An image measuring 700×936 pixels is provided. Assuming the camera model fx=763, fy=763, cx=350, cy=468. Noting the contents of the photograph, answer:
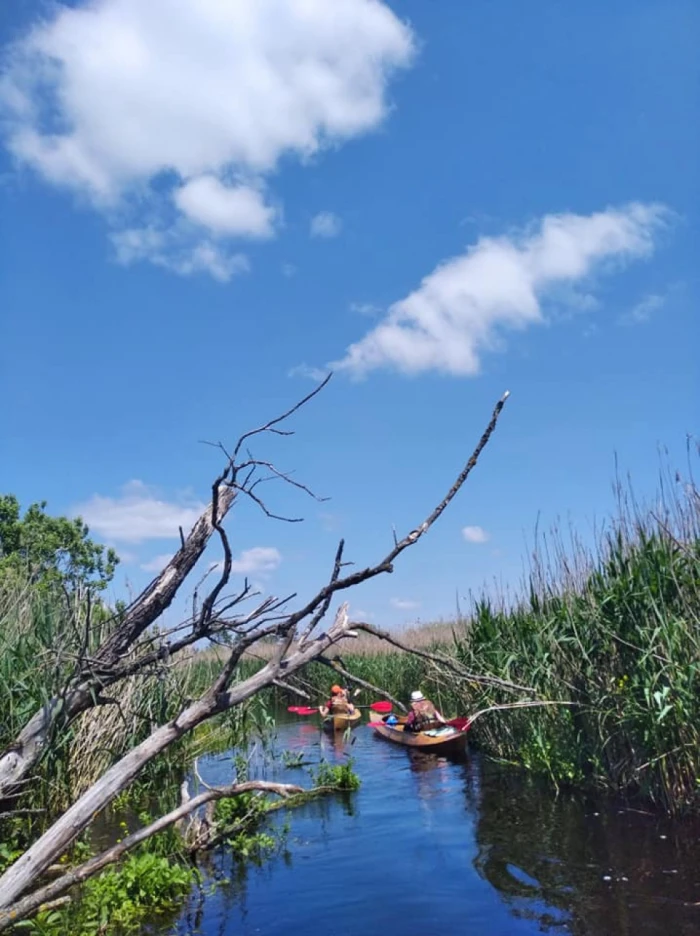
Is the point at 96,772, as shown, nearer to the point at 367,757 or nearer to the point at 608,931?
the point at 608,931

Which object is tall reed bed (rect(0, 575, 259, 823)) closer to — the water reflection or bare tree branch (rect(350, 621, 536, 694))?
bare tree branch (rect(350, 621, 536, 694))

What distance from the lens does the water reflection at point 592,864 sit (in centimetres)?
640

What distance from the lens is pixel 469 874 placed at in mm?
7957

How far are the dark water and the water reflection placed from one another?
18 millimetres

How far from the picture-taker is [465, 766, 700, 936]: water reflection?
6398mm

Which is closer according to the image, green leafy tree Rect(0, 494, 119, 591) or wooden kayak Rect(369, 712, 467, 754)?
wooden kayak Rect(369, 712, 467, 754)

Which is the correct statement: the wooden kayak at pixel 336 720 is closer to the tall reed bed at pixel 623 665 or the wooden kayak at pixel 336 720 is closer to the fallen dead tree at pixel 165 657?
the tall reed bed at pixel 623 665

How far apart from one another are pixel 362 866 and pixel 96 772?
11.3 ft

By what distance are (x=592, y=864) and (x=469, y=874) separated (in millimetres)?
1251

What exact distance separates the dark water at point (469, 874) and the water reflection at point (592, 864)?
A: 0.02 metres

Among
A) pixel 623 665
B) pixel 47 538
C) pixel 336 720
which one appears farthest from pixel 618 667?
pixel 47 538

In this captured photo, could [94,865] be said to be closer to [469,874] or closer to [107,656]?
[107,656]

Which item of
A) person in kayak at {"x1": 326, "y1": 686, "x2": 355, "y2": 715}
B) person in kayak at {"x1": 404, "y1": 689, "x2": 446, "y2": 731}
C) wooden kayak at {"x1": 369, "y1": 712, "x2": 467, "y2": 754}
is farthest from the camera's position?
person in kayak at {"x1": 326, "y1": 686, "x2": 355, "y2": 715}

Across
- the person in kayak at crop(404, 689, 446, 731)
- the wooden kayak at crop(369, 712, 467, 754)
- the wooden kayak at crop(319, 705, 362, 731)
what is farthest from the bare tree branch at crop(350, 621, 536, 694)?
the wooden kayak at crop(319, 705, 362, 731)
